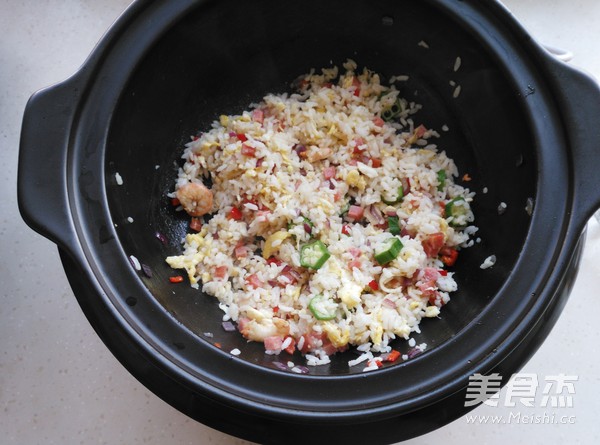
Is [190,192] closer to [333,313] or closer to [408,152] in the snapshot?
[333,313]

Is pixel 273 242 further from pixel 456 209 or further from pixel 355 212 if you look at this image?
pixel 456 209

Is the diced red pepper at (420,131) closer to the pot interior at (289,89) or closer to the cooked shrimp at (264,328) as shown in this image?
the pot interior at (289,89)

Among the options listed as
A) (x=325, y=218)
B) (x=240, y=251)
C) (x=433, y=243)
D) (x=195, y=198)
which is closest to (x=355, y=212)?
(x=325, y=218)

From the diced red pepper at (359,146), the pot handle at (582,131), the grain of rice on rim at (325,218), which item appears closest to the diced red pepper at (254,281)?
the grain of rice on rim at (325,218)

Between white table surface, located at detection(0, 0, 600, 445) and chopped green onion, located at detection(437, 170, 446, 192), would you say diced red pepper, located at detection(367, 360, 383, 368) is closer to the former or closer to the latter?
white table surface, located at detection(0, 0, 600, 445)

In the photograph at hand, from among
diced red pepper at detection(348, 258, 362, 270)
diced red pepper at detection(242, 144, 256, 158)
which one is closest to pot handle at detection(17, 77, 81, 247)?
diced red pepper at detection(242, 144, 256, 158)

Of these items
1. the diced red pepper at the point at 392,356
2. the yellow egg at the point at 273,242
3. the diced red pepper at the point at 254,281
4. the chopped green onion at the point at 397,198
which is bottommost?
the diced red pepper at the point at 254,281
